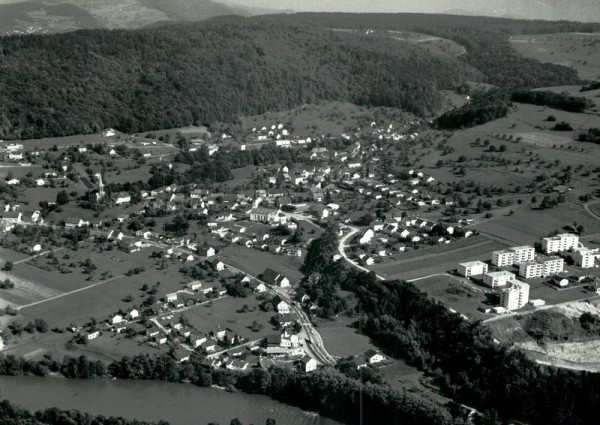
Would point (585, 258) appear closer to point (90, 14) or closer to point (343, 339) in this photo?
point (343, 339)

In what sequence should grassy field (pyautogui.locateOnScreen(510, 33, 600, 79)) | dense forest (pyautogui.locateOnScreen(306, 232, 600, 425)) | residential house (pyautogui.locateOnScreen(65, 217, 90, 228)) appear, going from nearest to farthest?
1. dense forest (pyautogui.locateOnScreen(306, 232, 600, 425))
2. residential house (pyautogui.locateOnScreen(65, 217, 90, 228))
3. grassy field (pyautogui.locateOnScreen(510, 33, 600, 79))

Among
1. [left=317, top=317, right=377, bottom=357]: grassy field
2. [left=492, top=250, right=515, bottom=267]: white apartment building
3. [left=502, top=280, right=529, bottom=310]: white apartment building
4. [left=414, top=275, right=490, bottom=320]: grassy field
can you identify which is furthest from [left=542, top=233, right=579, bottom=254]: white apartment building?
[left=317, top=317, right=377, bottom=357]: grassy field

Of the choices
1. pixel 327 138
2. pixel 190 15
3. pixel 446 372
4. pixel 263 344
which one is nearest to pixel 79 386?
pixel 263 344

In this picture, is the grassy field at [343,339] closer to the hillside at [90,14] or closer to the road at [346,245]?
the road at [346,245]

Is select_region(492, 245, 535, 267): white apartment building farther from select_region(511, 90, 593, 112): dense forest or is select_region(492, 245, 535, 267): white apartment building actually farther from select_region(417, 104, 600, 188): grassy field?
select_region(511, 90, 593, 112): dense forest

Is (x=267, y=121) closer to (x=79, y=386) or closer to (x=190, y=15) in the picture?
(x=79, y=386)

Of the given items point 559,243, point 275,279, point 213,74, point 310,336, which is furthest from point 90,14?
point 310,336
